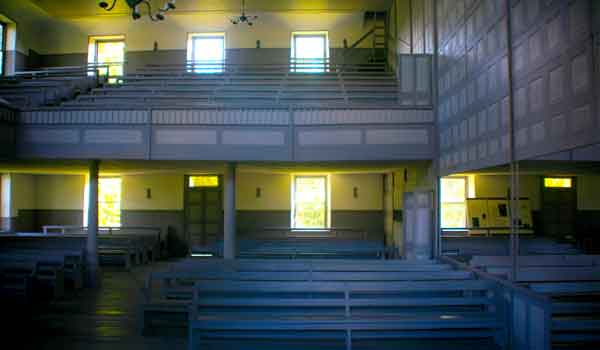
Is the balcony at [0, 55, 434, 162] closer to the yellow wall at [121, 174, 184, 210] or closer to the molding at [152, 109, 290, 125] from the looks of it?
the molding at [152, 109, 290, 125]

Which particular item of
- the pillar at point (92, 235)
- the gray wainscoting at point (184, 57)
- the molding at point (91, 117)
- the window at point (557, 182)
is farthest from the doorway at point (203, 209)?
the window at point (557, 182)

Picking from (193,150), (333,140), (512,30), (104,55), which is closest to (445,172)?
(333,140)

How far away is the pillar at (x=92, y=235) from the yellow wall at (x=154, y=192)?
16.6 ft

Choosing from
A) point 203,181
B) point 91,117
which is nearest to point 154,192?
point 203,181

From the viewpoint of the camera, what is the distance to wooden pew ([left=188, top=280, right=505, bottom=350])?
5027 millimetres

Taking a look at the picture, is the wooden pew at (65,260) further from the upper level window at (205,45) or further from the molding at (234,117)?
the upper level window at (205,45)

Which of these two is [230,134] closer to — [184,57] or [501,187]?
[184,57]

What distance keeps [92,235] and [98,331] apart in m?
3.69

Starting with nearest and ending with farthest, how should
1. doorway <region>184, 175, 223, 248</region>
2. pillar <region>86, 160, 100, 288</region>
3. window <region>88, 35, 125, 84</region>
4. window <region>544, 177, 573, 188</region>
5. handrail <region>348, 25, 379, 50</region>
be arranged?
pillar <region>86, 160, 100, 288</region> < window <region>544, 177, 573, 188</region> < handrail <region>348, 25, 379, 50</region> < doorway <region>184, 175, 223, 248</region> < window <region>88, 35, 125, 84</region>

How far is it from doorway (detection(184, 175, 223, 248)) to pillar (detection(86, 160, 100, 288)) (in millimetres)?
4933

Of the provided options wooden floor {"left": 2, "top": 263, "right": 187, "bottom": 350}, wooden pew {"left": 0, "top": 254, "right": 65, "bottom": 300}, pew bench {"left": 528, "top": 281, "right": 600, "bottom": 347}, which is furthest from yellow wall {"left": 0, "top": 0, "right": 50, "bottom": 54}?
pew bench {"left": 528, "top": 281, "right": 600, "bottom": 347}

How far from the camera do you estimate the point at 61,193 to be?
594 inches

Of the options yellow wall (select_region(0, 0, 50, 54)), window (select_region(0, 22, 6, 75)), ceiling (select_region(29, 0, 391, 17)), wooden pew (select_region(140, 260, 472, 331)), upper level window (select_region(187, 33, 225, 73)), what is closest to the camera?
wooden pew (select_region(140, 260, 472, 331))

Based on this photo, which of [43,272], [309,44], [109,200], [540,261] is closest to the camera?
[540,261]
